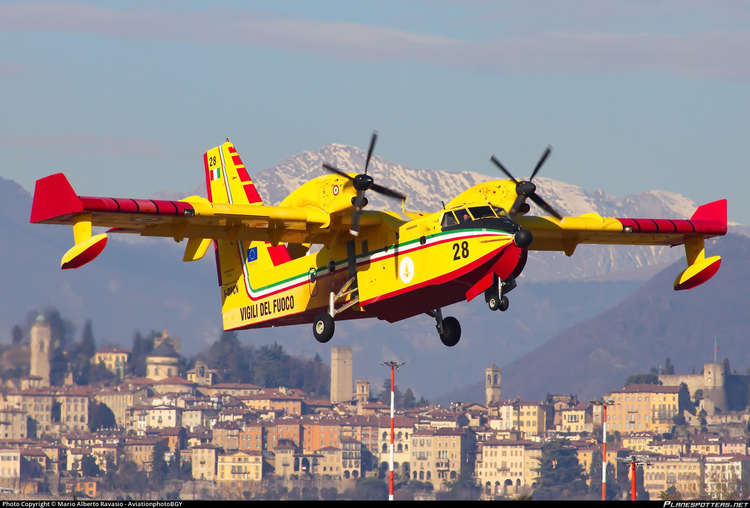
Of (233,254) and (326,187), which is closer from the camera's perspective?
(326,187)

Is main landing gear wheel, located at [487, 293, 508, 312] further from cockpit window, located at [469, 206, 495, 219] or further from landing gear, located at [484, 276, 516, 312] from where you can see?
cockpit window, located at [469, 206, 495, 219]

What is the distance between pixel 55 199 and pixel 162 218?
11.6ft

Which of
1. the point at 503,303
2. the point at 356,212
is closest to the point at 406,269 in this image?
the point at 356,212

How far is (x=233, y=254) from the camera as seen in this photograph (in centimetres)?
5622

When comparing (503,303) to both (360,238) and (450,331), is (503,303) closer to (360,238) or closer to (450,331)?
(450,331)

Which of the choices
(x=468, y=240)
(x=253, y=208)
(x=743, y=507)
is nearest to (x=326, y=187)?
(x=253, y=208)

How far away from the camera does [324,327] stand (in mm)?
49281

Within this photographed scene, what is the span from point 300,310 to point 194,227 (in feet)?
17.8

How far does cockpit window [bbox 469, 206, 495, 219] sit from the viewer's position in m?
45.8

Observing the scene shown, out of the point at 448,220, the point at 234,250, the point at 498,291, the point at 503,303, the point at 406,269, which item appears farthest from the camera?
the point at 234,250

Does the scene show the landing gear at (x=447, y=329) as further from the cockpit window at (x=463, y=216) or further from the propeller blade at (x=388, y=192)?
the cockpit window at (x=463, y=216)

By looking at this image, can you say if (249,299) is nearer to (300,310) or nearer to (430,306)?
(300,310)

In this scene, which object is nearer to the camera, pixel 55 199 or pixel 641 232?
pixel 55 199

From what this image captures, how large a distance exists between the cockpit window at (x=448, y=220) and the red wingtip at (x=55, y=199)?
11487 mm
